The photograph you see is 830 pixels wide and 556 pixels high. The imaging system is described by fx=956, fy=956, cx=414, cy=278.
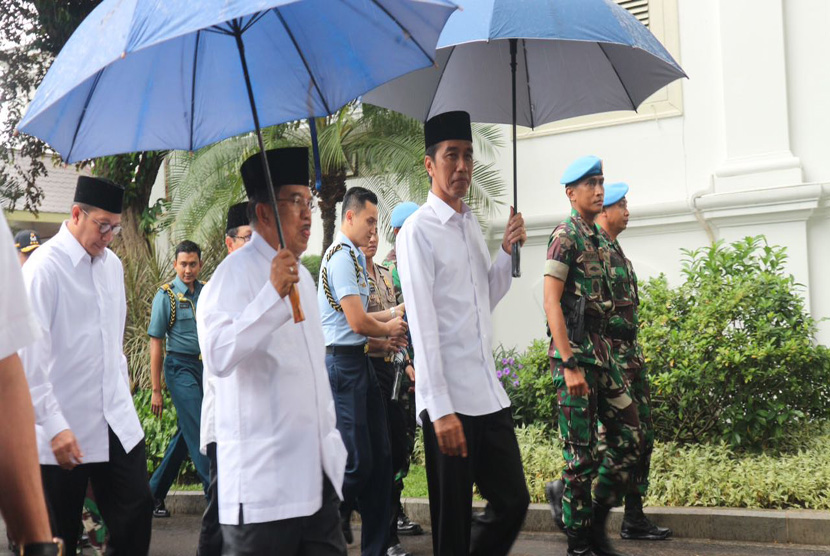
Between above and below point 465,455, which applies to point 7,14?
above

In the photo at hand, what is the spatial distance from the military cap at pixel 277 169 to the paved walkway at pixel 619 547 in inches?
143

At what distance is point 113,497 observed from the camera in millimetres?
4453

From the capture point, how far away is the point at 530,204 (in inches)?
470

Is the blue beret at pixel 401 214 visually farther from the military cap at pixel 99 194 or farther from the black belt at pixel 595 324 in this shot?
the military cap at pixel 99 194

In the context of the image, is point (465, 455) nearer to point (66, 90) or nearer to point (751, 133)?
point (66, 90)

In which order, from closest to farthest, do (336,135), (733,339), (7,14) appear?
(733,339) < (336,135) < (7,14)

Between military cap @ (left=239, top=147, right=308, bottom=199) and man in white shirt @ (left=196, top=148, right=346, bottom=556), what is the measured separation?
269 millimetres

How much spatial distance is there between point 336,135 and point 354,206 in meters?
5.85

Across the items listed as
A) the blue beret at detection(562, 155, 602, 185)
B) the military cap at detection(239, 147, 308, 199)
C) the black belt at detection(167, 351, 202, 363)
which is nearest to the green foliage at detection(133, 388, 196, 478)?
the black belt at detection(167, 351, 202, 363)

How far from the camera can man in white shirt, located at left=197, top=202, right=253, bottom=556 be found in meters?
3.70

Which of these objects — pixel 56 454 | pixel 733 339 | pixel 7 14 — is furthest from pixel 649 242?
pixel 7 14

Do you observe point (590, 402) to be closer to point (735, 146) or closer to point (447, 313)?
point (447, 313)

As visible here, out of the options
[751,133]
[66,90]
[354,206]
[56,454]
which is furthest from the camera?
[751,133]

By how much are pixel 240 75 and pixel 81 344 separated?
1.48m
